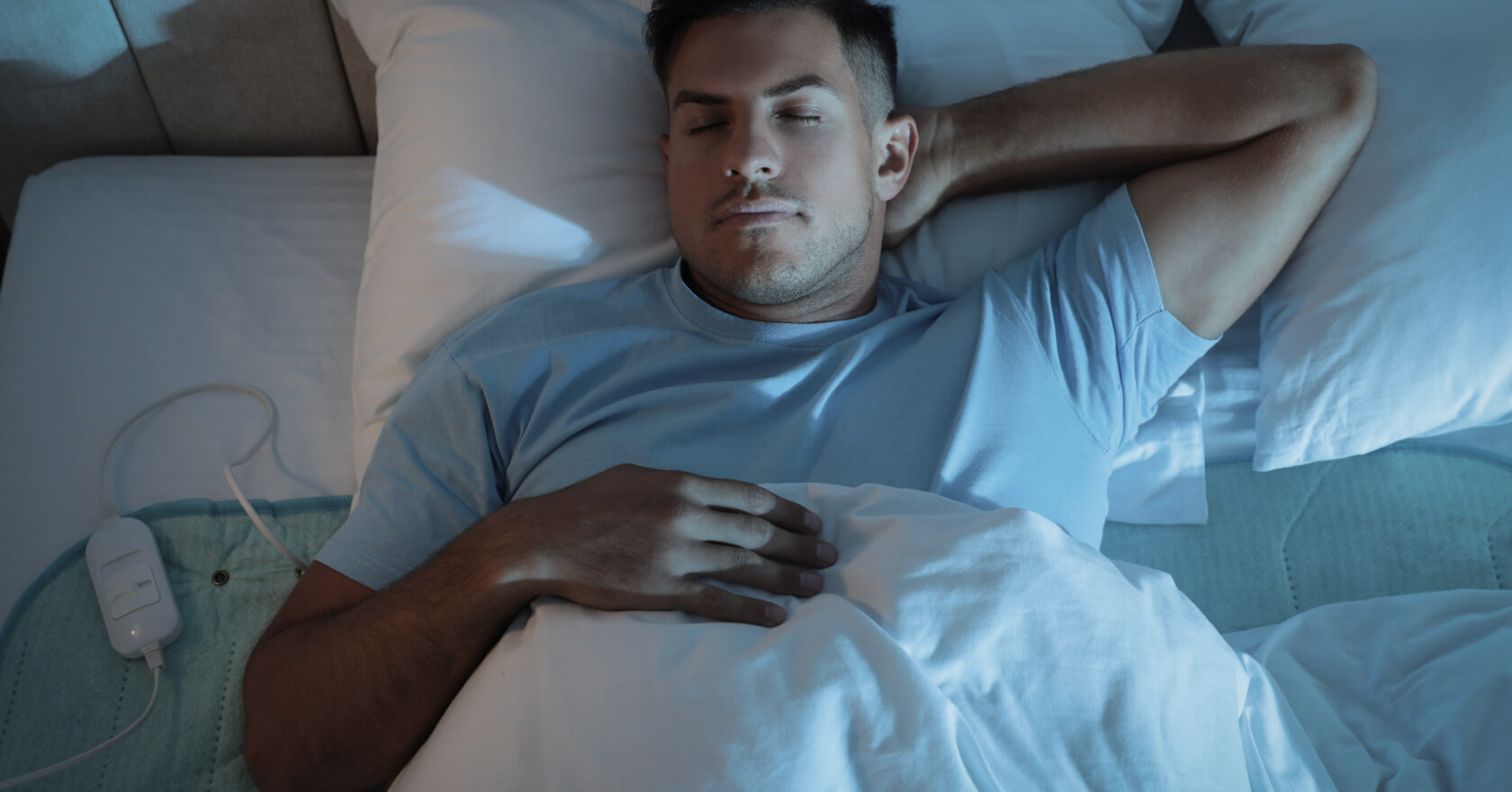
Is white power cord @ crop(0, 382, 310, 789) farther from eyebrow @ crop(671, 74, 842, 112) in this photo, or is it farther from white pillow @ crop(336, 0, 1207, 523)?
eyebrow @ crop(671, 74, 842, 112)

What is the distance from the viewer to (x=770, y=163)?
113 centimetres

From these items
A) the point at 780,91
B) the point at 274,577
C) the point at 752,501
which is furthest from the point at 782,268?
the point at 274,577

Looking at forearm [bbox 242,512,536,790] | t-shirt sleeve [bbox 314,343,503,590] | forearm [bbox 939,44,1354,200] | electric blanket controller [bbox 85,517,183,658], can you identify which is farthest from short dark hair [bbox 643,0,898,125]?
electric blanket controller [bbox 85,517,183,658]

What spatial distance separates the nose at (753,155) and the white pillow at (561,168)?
0.25 meters

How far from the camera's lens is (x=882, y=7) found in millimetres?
1353

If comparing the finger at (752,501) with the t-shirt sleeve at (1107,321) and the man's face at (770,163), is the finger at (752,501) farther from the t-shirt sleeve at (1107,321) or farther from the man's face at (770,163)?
the t-shirt sleeve at (1107,321)

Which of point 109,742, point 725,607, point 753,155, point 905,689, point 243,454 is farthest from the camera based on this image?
point 243,454

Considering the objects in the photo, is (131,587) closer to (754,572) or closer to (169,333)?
(169,333)

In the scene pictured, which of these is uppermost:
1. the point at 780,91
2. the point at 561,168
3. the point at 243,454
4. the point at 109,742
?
the point at 780,91

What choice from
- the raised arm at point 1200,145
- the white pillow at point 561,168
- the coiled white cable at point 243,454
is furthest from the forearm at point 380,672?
the raised arm at point 1200,145

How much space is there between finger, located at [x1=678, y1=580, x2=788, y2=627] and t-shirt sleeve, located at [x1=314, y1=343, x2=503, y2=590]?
1.02 feet

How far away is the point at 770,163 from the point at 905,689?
669 millimetres

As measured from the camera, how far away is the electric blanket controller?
104 centimetres

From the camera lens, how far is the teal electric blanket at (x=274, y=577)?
1.00m
